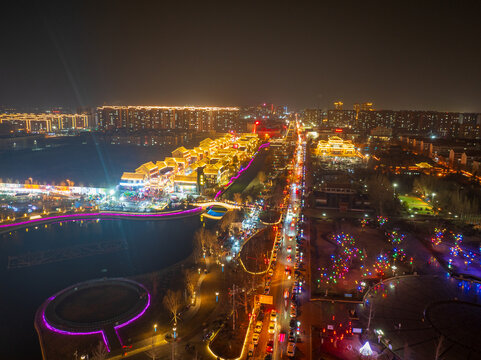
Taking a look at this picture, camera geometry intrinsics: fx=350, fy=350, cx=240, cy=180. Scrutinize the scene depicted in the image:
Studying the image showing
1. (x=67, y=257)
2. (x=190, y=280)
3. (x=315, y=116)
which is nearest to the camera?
(x=190, y=280)

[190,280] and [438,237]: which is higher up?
[438,237]

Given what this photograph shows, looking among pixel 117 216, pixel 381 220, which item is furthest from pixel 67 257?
pixel 381 220

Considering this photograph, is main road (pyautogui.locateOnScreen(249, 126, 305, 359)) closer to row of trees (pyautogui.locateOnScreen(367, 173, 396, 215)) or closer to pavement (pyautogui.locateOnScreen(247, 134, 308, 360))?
pavement (pyautogui.locateOnScreen(247, 134, 308, 360))

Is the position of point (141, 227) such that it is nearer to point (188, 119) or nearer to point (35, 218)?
point (35, 218)

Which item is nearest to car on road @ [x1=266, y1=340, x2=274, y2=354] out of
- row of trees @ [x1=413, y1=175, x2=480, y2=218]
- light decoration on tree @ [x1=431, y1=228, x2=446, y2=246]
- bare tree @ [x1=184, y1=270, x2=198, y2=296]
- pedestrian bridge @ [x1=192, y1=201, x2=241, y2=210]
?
bare tree @ [x1=184, y1=270, x2=198, y2=296]

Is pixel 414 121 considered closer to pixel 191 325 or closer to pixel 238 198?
pixel 238 198

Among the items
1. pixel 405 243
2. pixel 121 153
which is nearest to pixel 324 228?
pixel 405 243
